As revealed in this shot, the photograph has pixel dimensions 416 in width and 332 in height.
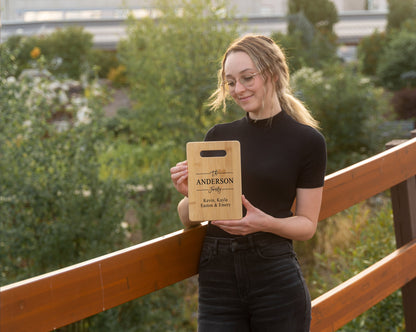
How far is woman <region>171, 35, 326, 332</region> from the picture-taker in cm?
181

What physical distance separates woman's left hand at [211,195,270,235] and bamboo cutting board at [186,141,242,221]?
38 mm

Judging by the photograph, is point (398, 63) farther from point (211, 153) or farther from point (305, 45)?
point (211, 153)

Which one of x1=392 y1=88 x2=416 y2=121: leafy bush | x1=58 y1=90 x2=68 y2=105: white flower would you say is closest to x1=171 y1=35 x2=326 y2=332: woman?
x1=58 y1=90 x2=68 y2=105: white flower

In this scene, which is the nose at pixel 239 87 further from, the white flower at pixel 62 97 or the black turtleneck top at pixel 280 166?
the white flower at pixel 62 97

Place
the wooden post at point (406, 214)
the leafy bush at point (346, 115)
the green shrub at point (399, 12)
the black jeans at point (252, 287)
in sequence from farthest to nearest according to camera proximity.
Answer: the green shrub at point (399, 12), the leafy bush at point (346, 115), the wooden post at point (406, 214), the black jeans at point (252, 287)

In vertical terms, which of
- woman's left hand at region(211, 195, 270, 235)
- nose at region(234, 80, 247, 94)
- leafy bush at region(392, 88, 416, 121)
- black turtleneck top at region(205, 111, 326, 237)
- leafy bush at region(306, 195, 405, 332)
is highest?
nose at region(234, 80, 247, 94)

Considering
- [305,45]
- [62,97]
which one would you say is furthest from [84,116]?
[305,45]

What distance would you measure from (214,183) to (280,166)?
32cm

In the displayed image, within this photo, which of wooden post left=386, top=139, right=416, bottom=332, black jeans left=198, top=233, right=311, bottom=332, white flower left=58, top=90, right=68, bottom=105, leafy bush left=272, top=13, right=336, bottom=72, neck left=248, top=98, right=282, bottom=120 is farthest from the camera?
leafy bush left=272, top=13, right=336, bottom=72

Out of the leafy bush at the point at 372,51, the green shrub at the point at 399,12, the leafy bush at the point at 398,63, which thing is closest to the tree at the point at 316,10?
the leafy bush at the point at 372,51

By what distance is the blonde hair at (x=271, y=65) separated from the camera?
1883 millimetres

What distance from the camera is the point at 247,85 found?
188 cm

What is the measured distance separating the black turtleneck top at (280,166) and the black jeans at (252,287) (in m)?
0.08

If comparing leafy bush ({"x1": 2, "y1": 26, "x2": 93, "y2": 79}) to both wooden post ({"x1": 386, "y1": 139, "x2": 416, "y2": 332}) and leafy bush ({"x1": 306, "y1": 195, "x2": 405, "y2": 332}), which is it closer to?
leafy bush ({"x1": 306, "y1": 195, "x2": 405, "y2": 332})
